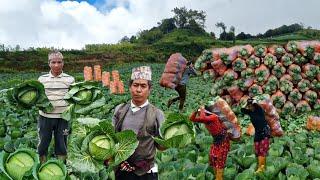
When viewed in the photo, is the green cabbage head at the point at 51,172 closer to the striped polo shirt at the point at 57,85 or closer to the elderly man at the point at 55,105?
the elderly man at the point at 55,105

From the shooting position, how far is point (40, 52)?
42594 millimetres

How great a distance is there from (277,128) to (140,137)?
9.18 ft

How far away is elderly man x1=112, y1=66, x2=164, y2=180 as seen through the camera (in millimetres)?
3293

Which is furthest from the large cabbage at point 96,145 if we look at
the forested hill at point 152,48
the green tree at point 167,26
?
the green tree at point 167,26

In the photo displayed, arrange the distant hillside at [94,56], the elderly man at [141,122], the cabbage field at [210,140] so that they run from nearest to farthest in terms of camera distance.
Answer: the cabbage field at [210,140] → the elderly man at [141,122] → the distant hillside at [94,56]

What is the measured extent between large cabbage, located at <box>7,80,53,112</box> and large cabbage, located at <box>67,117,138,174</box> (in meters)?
0.42

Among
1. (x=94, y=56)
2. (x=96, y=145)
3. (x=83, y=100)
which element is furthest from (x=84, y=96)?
(x=94, y=56)

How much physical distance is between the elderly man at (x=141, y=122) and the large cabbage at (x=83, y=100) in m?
0.84

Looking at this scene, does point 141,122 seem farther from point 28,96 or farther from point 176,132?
point 176,132

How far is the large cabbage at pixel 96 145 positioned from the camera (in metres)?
2.07

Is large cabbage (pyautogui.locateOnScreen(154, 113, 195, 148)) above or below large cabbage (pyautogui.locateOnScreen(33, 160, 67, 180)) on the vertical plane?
above

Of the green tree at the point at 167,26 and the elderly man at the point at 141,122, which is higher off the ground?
the green tree at the point at 167,26

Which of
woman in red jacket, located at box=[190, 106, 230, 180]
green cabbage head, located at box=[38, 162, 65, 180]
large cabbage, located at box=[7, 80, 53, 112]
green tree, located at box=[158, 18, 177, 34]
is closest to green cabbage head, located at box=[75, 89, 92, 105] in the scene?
large cabbage, located at box=[7, 80, 53, 112]

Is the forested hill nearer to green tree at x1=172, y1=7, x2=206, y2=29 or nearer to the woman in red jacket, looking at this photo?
green tree at x1=172, y1=7, x2=206, y2=29
